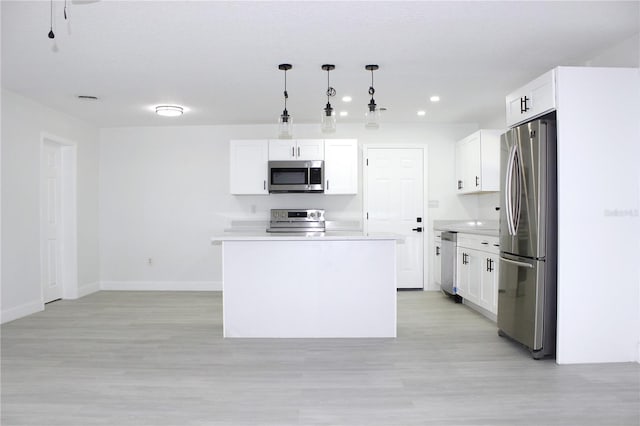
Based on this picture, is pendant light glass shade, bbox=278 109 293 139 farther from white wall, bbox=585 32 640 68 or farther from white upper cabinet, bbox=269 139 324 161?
white wall, bbox=585 32 640 68

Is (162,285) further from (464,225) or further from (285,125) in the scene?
(464,225)

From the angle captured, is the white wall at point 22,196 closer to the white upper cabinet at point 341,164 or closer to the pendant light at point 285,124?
the pendant light at point 285,124

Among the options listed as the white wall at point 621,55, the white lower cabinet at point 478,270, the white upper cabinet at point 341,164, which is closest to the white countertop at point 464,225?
the white lower cabinet at point 478,270

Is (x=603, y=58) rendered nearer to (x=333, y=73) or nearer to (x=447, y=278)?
(x=333, y=73)

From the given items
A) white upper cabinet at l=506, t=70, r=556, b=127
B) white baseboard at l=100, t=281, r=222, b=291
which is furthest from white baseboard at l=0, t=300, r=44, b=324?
white upper cabinet at l=506, t=70, r=556, b=127

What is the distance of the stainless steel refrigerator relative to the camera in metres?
3.16

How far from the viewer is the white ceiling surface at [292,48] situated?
2.77 m

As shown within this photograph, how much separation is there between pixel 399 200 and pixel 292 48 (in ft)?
10.8

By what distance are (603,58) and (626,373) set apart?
2.43 m

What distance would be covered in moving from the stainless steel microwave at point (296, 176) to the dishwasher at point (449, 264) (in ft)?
5.76

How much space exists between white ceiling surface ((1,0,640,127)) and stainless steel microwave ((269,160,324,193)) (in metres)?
0.97

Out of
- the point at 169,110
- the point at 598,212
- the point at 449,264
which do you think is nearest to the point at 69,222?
the point at 169,110

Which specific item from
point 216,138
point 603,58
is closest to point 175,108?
point 216,138

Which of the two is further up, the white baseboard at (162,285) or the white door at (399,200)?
the white door at (399,200)
